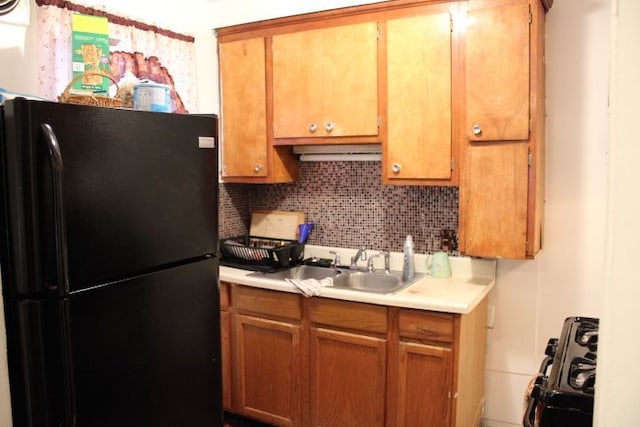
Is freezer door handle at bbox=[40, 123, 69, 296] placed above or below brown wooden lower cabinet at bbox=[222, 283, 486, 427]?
above

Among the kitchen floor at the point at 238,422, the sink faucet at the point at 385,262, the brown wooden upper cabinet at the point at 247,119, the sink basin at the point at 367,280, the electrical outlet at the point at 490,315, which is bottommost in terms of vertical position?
the kitchen floor at the point at 238,422

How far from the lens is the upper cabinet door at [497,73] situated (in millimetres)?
2232

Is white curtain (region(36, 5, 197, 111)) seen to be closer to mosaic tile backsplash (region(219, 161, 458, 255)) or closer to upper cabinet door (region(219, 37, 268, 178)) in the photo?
upper cabinet door (region(219, 37, 268, 178))

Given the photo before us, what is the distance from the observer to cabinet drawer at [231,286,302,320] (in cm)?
260

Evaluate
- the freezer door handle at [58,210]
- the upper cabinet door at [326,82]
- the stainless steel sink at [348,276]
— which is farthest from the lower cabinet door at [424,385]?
the freezer door handle at [58,210]

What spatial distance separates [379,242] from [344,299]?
645mm

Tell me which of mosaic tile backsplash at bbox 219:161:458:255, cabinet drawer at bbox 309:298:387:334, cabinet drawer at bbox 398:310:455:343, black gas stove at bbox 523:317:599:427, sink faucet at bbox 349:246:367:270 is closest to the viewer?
black gas stove at bbox 523:317:599:427

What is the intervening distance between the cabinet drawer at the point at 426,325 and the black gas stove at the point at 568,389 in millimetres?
721

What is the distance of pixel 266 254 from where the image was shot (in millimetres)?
2896

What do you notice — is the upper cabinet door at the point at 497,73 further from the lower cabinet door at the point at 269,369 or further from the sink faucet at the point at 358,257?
the lower cabinet door at the point at 269,369

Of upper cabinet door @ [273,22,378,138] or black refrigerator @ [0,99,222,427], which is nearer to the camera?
black refrigerator @ [0,99,222,427]

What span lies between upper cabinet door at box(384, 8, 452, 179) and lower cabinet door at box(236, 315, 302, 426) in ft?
3.34

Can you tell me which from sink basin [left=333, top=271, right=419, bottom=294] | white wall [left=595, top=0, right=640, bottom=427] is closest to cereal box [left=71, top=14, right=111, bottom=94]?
sink basin [left=333, top=271, right=419, bottom=294]

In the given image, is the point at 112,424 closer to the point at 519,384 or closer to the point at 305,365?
the point at 305,365
